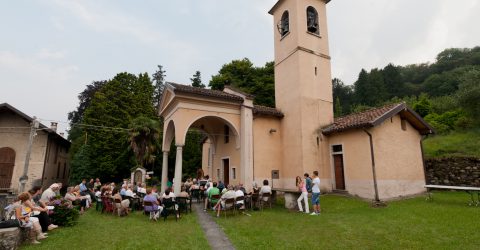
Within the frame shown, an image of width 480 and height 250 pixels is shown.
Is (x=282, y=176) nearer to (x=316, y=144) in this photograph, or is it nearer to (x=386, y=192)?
(x=316, y=144)

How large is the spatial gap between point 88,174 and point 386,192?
78.5 feet

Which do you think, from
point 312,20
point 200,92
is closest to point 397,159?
point 312,20

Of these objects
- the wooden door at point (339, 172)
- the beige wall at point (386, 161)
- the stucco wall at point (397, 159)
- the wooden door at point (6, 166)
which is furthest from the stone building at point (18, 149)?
the stucco wall at point (397, 159)

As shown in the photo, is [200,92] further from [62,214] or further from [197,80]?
[197,80]

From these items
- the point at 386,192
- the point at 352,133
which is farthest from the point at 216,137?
the point at 386,192

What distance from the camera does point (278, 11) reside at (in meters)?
17.7

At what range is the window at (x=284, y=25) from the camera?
16.7 meters

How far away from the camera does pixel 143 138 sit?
23.4 m

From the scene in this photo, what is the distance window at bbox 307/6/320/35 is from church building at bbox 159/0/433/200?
0.07 metres

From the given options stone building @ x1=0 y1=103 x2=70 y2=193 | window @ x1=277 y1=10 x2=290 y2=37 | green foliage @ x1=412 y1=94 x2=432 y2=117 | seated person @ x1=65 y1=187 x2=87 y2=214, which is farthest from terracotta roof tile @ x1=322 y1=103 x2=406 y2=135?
green foliage @ x1=412 y1=94 x2=432 y2=117

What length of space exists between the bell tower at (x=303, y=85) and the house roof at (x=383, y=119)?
113 centimetres

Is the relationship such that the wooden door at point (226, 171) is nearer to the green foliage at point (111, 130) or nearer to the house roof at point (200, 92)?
the house roof at point (200, 92)

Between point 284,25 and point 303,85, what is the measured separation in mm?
4652

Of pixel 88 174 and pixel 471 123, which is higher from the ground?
pixel 471 123
